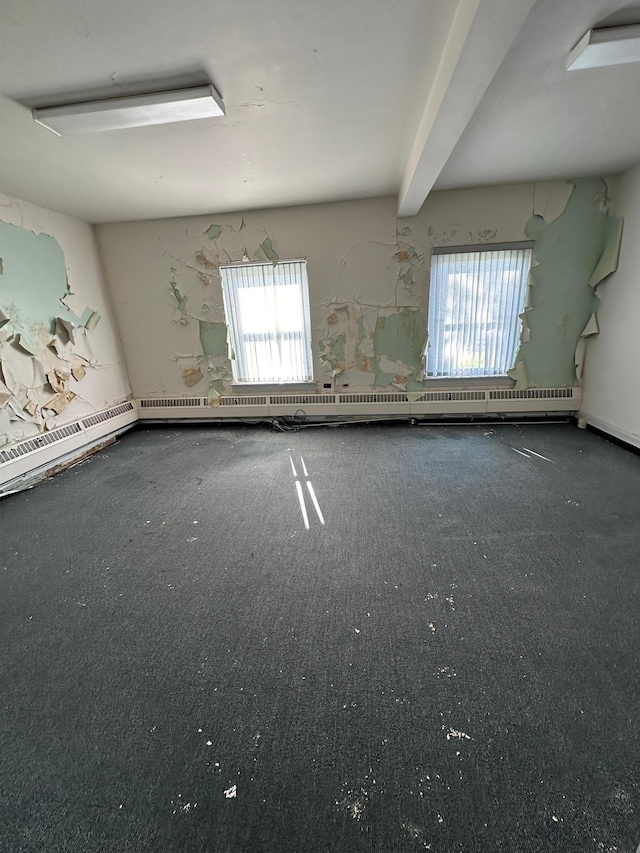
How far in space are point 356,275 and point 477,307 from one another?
1280 mm

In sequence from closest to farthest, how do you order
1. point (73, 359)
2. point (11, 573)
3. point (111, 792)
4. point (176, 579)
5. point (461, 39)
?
point (111, 792) → point (461, 39) → point (176, 579) → point (11, 573) → point (73, 359)

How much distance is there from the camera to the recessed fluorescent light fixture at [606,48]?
4.46 feet

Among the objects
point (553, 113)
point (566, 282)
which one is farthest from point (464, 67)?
point (566, 282)

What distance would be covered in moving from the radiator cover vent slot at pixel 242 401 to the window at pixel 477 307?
6.42 ft

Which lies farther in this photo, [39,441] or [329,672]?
[39,441]

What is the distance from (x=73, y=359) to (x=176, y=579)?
9.33ft

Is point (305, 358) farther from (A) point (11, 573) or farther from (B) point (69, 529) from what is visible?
(A) point (11, 573)

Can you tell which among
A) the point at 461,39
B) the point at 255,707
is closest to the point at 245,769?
the point at 255,707

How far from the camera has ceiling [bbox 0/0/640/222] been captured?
4.07 feet

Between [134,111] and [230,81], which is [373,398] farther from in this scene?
[134,111]

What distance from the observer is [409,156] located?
239 centimetres

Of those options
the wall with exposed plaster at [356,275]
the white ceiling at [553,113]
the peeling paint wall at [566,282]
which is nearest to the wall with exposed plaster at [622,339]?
the peeling paint wall at [566,282]

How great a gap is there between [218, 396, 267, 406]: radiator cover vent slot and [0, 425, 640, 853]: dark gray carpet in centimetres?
172

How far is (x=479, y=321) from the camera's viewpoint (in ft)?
11.3
